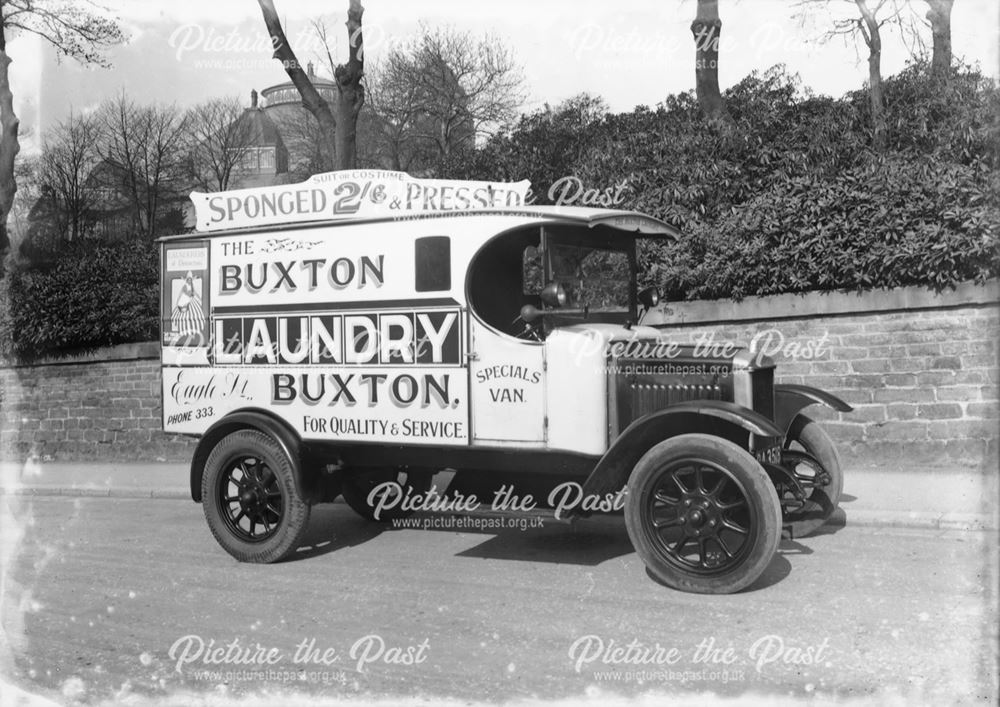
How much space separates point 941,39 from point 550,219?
8469 millimetres

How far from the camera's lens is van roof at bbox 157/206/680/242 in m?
5.90

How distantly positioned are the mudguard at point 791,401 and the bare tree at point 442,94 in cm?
1805

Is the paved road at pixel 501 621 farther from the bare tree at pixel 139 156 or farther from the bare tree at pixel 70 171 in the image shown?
the bare tree at pixel 139 156

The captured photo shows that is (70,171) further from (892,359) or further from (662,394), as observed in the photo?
(662,394)

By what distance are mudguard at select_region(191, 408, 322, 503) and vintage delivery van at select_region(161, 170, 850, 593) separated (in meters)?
0.02

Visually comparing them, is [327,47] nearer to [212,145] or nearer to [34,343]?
[34,343]

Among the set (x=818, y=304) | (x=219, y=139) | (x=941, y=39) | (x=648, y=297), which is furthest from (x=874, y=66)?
(x=219, y=139)

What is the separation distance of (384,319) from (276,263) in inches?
38.5

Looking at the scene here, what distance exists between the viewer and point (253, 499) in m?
6.62

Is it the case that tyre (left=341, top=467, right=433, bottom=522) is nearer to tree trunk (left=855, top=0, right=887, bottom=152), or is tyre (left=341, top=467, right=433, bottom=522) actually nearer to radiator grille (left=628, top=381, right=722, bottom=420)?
radiator grille (left=628, top=381, right=722, bottom=420)

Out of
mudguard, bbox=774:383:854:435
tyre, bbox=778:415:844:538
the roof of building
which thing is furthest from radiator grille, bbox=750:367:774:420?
the roof of building

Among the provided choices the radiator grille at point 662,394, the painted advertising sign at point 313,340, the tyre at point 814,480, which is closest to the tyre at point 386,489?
the painted advertising sign at point 313,340

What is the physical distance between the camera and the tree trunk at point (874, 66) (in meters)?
11.3

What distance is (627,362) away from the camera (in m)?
5.72
